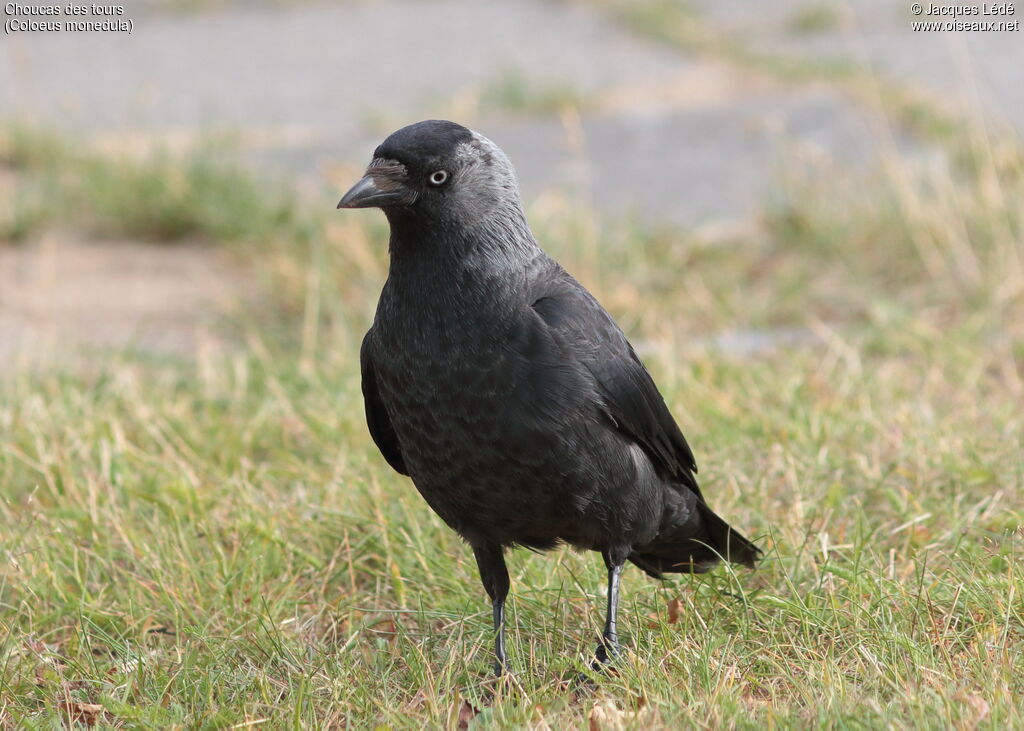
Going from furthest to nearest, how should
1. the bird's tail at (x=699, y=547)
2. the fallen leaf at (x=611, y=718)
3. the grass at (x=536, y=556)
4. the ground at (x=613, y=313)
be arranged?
the bird's tail at (x=699, y=547), the ground at (x=613, y=313), the grass at (x=536, y=556), the fallen leaf at (x=611, y=718)

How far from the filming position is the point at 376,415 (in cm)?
329

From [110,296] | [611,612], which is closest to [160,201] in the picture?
→ [110,296]

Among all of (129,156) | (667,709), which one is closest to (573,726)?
(667,709)

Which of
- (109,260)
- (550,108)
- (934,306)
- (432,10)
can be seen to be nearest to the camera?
(934,306)

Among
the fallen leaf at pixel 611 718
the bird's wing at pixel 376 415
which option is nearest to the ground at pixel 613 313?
the fallen leaf at pixel 611 718

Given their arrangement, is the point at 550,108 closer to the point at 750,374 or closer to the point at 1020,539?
the point at 750,374

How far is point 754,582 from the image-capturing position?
3383mm

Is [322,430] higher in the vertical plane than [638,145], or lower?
lower

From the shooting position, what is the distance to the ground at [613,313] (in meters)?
2.90

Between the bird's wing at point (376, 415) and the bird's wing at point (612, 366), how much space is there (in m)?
0.46

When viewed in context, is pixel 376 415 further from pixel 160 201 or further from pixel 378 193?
pixel 160 201

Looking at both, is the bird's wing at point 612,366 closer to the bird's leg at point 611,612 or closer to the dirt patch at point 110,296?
the bird's leg at point 611,612

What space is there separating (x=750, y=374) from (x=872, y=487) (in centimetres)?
108

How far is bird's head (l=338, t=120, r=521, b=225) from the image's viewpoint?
2.91 m
